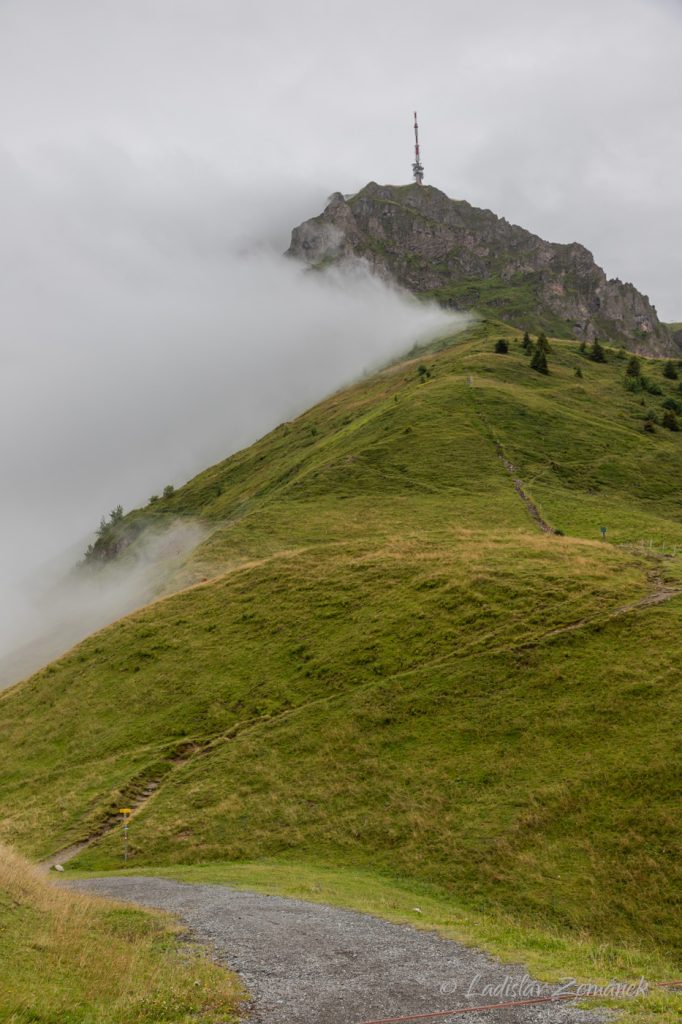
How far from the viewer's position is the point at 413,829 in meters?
30.7

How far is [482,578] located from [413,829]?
24.2m

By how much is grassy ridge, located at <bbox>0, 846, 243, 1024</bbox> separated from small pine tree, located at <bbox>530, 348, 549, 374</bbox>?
431ft

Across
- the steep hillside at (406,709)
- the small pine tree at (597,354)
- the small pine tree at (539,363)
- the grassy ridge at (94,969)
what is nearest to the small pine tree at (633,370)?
the small pine tree at (597,354)

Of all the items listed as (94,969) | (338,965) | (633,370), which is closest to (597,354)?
(633,370)

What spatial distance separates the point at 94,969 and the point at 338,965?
6.37 metres

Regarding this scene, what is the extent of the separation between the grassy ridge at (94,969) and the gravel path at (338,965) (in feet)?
3.61

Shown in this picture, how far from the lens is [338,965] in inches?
672

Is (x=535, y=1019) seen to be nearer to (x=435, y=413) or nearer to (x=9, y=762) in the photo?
(x=9, y=762)

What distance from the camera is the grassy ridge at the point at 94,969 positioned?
41.1 ft

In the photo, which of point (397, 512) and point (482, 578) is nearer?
point (482, 578)

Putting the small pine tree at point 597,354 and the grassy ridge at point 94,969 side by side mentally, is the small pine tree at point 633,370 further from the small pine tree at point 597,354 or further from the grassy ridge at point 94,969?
the grassy ridge at point 94,969

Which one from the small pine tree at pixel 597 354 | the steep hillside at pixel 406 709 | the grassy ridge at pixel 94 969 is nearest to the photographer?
the grassy ridge at pixel 94 969

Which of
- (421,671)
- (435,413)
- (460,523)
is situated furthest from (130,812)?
(435,413)

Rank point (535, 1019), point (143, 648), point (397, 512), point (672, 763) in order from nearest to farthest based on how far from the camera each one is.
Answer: point (535, 1019) < point (672, 763) < point (143, 648) < point (397, 512)
